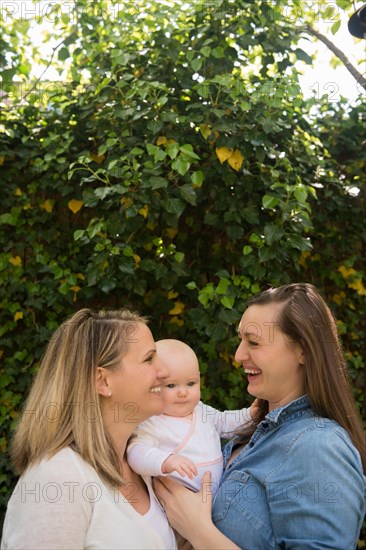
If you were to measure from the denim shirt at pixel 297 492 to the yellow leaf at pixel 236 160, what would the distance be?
160 cm

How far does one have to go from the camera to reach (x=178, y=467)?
1886 mm

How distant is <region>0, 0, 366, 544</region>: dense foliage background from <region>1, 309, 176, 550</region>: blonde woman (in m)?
1.23

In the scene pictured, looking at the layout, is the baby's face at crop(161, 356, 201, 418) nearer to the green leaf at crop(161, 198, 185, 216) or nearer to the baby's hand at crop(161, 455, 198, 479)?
the baby's hand at crop(161, 455, 198, 479)

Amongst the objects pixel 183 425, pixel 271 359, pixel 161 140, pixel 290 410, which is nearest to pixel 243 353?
pixel 271 359

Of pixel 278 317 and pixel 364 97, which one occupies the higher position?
pixel 364 97

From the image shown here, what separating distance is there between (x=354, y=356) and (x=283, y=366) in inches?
83.5

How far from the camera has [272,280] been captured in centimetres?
332

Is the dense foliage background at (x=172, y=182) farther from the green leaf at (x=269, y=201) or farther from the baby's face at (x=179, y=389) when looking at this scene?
the baby's face at (x=179, y=389)

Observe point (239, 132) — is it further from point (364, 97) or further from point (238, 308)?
point (364, 97)

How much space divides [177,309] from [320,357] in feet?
5.35

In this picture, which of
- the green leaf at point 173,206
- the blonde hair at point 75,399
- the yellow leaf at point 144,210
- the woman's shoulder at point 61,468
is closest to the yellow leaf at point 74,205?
the yellow leaf at point 144,210

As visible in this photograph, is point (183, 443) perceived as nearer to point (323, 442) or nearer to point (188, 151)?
point (323, 442)

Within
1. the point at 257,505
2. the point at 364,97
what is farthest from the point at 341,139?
the point at 257,505

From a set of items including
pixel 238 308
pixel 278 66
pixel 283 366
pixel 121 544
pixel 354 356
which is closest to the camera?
pixel 121 544
